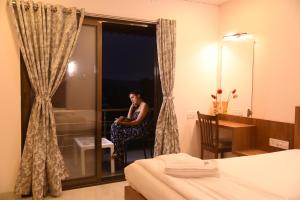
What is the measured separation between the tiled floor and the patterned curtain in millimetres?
749

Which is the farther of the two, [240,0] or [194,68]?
[194,68]

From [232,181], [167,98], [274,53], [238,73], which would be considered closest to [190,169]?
[232,181]

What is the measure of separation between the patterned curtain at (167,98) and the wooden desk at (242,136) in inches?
27.6

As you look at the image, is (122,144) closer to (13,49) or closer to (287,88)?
(13,49)

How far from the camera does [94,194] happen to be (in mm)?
3080

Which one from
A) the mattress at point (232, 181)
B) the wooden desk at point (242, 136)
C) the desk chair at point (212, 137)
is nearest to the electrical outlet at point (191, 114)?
the desk chair at point (212, 137)

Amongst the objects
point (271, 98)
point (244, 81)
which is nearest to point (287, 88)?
point (271, 98)

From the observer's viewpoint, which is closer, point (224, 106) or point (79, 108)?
point (79, 108)

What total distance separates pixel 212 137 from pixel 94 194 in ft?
5.39

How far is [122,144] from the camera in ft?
13.8

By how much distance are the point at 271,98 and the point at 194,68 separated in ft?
3.88

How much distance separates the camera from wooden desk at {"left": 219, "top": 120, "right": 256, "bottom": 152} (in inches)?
127

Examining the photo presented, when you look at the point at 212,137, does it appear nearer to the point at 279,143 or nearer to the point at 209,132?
the point at 209,132

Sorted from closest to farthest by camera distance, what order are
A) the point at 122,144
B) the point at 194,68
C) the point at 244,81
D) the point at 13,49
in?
the point at 13,49 < the point at 244,81 < the point at 194,68 < the point at 122,144
